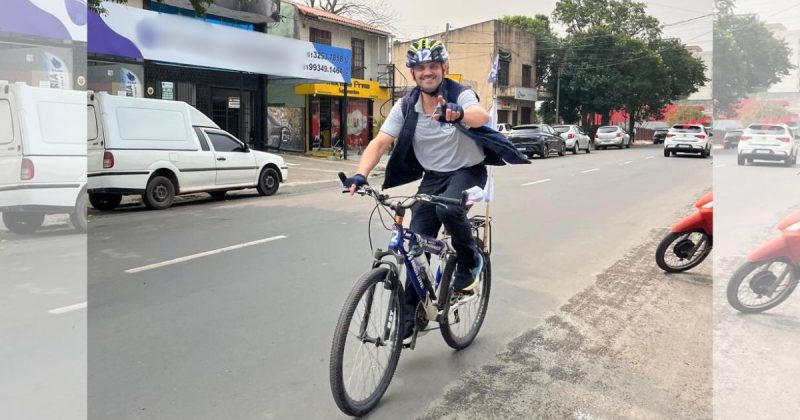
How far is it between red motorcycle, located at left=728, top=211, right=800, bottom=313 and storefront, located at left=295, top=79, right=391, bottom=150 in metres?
20.6

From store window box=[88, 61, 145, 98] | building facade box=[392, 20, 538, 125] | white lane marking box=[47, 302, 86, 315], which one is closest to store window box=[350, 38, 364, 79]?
building facade box=[392, 20, 538, 125]

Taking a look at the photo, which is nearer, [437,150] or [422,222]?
[422,222]

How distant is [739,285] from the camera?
489cm

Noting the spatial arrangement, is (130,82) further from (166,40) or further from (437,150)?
(437,150)

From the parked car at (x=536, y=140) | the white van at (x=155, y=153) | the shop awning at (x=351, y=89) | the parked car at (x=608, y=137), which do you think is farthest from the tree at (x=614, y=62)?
the white van at (x=155, y=153)

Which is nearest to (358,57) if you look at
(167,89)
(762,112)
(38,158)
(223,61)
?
(167,89)

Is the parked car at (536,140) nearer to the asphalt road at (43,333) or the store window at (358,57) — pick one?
the store window at (358,57)

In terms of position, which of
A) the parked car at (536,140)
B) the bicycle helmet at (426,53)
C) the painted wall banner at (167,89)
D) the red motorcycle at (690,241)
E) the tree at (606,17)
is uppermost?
the tree at (606,17)

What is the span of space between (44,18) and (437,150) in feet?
42.7

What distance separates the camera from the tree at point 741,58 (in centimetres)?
354

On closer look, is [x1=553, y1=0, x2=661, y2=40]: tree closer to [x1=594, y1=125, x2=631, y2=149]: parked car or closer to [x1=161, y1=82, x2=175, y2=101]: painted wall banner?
[x1=594, y1=125, x2=631, y2=149]: parked car

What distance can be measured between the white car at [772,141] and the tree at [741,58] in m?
0.71

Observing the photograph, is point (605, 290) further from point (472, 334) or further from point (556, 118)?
point (556, 118)

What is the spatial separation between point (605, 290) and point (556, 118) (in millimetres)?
37193
